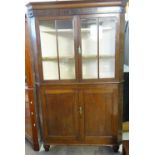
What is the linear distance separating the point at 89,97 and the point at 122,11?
1023mm

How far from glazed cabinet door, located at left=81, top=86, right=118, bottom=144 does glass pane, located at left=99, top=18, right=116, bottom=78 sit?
19cm

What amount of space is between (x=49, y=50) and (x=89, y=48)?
0.48 metres

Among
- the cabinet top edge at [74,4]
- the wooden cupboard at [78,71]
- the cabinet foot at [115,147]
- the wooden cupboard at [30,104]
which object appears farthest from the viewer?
the cabinet foot at [115,147]

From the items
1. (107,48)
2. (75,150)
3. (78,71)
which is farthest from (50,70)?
(75,150)

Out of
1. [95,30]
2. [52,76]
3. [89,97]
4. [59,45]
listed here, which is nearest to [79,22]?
[95,30]

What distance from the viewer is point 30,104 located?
2.19 m

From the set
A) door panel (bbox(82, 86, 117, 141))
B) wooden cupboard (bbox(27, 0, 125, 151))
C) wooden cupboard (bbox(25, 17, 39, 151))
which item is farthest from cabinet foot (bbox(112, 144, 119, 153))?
wooden cupboard (bbox(25, 17, 39, 151))

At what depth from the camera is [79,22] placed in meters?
1.95

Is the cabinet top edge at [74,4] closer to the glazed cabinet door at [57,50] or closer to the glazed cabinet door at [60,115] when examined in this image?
the glazed cabinet door at [57,50]

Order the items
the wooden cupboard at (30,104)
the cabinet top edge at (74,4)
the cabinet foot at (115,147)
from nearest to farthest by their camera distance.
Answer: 1. the cabinet top edge at (74,4)
2. the wooden cupboard at (30,104)
3. the cabinet foot at (115,147)

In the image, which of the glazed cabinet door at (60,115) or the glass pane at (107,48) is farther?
the glazed cabinet door at (60,115)

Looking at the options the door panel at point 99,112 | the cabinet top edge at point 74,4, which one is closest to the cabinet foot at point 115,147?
the door panel at point 99,112

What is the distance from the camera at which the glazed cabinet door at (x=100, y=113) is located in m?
2.08

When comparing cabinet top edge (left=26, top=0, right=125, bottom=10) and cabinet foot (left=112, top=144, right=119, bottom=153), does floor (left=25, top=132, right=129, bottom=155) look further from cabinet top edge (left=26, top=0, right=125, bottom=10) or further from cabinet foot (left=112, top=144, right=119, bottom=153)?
cabinet top edge (left=26, top=0, right=125, bottom=10)
